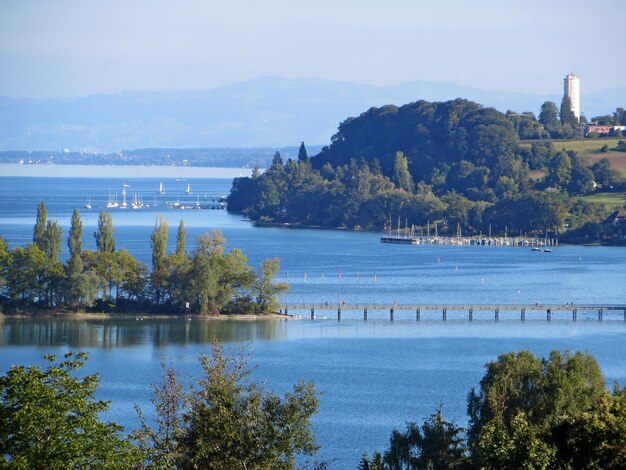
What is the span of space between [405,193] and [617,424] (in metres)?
98.7

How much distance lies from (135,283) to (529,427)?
116 ft

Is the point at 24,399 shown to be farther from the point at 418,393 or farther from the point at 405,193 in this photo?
the point at 405,193

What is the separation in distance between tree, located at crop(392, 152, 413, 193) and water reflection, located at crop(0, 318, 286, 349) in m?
73.5

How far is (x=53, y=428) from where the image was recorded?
51.8ft

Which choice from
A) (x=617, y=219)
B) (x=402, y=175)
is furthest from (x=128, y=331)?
(x=402, y=175)

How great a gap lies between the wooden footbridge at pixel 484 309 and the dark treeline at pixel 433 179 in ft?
145

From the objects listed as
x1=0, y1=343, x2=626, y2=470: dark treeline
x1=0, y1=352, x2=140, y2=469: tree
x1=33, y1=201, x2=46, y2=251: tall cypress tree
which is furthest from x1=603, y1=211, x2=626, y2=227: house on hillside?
x1=0, y1=352, x2=140, y2=469: tree

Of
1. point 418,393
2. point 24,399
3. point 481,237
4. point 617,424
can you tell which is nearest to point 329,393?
point 418,393

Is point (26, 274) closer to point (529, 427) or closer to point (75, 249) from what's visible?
point (75, 249)

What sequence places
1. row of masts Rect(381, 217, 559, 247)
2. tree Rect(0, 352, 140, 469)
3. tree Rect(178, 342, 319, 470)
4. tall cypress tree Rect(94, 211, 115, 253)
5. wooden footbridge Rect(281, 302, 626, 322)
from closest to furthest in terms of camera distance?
tree Rect(0, 352, 140, 469)
tree Rect(178, 342, 319, 470)
wooden footbridge Rect(281, 302, 626, 322)
tall cypress tree Rect(94, 211, 115, 253)
row of masts Rect(381, 217, 559, 247)

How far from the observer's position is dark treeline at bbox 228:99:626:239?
351ft

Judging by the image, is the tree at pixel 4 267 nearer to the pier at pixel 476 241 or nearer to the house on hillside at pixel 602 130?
the pier at pixel 476 241

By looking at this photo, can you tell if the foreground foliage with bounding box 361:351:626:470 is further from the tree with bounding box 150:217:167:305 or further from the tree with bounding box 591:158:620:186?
the tree with bounding box 591:158:620:186

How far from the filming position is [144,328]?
165 ft
